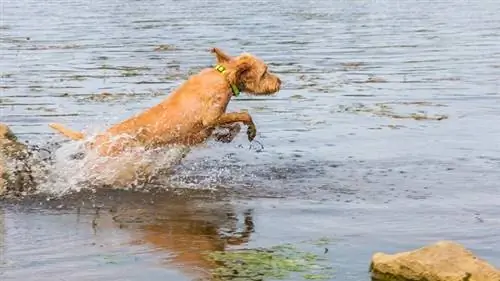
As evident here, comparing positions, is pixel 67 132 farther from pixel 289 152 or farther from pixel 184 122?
pixel 289 152

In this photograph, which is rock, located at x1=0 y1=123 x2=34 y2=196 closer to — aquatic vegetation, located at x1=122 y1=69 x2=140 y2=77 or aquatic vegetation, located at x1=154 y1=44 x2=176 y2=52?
aquatic vegetation, located at x1=122 y1=69 x2=140 y2=77

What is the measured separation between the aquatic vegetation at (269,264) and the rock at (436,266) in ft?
1.35

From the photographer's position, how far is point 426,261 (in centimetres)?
674

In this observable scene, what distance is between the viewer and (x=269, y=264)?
24.1 feet

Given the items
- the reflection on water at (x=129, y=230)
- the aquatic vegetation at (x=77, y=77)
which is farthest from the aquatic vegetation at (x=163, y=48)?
the reflection on water at (x=129, y=230)

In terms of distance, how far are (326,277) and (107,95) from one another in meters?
10.9

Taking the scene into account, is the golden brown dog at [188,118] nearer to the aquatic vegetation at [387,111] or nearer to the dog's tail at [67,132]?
the dog's tail at [67,132]

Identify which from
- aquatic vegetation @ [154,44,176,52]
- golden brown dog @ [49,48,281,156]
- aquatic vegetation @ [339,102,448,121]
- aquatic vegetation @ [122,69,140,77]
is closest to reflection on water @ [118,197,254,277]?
golden brown dog @ [49,48,281,156]

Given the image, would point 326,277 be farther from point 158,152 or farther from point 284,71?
point 284,71

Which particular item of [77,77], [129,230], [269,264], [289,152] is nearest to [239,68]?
[289,152]

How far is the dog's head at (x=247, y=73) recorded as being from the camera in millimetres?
10916

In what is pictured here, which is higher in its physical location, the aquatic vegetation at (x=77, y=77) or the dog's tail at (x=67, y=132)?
the aquatic vegetation at (x=77, y=77)

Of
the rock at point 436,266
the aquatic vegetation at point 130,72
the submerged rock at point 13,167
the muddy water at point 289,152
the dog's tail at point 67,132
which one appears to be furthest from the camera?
the aquatic vegetation at point 130,72

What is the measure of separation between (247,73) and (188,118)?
0.86 metres
